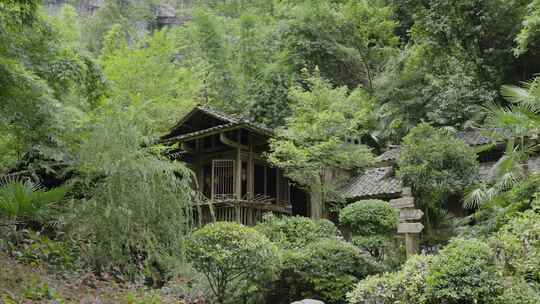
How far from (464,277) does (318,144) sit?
25.6ft

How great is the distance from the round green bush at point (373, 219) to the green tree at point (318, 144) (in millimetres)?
2059

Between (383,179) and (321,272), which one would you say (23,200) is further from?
(383,179)

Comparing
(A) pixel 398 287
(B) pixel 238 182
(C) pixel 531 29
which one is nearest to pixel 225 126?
(B) pixel 238 182

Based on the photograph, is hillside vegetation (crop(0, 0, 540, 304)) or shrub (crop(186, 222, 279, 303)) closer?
hillside vegetation (crop(0, 0, 540, 304))

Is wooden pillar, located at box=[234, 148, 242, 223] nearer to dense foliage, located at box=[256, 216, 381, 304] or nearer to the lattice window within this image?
Answer: the lattice window

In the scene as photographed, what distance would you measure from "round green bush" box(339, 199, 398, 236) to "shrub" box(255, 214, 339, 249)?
2.02ft

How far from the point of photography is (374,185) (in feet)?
52.3

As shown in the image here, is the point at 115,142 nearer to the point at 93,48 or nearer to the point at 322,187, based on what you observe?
the point at 322,187

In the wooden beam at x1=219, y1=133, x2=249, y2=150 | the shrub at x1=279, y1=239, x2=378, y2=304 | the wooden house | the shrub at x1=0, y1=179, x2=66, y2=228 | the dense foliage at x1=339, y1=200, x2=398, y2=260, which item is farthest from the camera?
the wooden house

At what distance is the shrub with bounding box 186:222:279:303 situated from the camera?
355 inches

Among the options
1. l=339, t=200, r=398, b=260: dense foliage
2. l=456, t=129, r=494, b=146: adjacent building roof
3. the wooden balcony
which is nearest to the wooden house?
the wooden balcony

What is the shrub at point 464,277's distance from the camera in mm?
7168

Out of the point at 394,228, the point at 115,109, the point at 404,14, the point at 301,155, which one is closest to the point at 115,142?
the point at 115,109

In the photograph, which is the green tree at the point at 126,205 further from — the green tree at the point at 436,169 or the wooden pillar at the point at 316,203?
the wooden pillar at the point at 316,203
